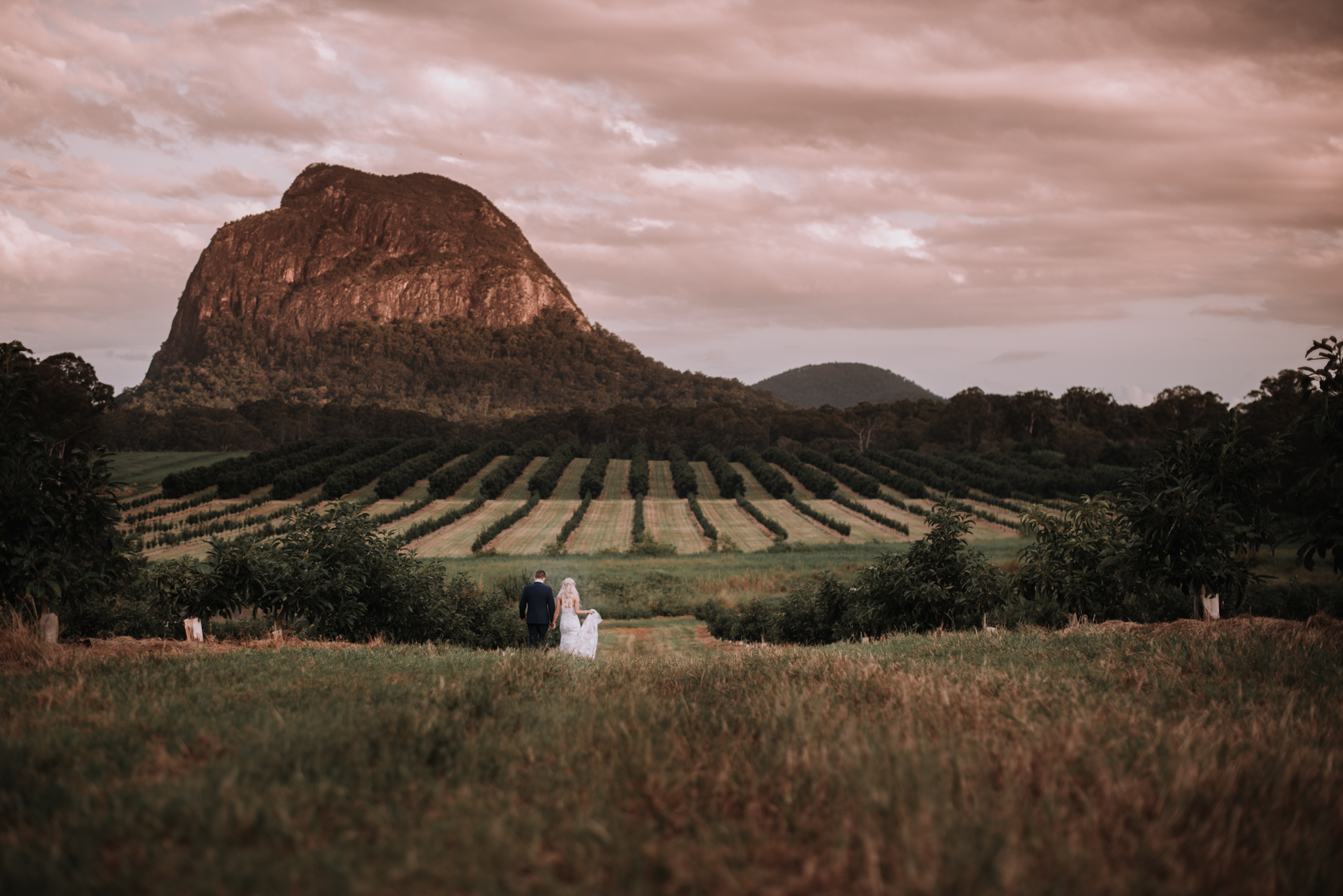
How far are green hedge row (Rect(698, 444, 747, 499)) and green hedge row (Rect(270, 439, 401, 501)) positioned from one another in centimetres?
4047

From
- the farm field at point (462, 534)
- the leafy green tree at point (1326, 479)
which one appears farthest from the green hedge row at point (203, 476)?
the leafy green tree at point (1326, 479)

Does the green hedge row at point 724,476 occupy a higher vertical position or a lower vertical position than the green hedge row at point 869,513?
higher

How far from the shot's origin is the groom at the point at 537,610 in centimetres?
1423

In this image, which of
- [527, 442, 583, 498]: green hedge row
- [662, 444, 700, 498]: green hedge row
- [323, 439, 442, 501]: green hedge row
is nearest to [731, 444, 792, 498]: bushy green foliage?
[662, 444, 700, 498]: green hedge row

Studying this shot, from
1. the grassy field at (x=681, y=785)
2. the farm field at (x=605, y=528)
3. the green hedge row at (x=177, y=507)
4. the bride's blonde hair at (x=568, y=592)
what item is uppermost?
the grassy field at (x=681, y=785)

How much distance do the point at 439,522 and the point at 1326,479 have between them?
64.1 m

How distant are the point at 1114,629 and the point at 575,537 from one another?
53.5 meters

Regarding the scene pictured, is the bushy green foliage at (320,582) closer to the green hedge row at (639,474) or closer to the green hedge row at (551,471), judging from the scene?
the green hedge row at (551,471)

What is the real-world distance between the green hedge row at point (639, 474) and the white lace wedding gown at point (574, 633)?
2670 inches

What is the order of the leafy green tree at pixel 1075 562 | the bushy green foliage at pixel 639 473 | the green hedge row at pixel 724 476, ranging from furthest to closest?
the green hedge row at pixel 724 476 < the bushy green foliage at pixel 639 473 < the leafy green tree at pixel 1075 562

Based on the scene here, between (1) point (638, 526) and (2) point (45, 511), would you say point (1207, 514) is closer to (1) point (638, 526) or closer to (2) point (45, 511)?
(2) point (45, 511)

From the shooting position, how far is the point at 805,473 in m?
90.9

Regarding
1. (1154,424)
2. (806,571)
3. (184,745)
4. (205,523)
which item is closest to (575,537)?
(806,571)

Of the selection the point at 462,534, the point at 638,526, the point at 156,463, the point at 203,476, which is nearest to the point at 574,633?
the point at 462,534
